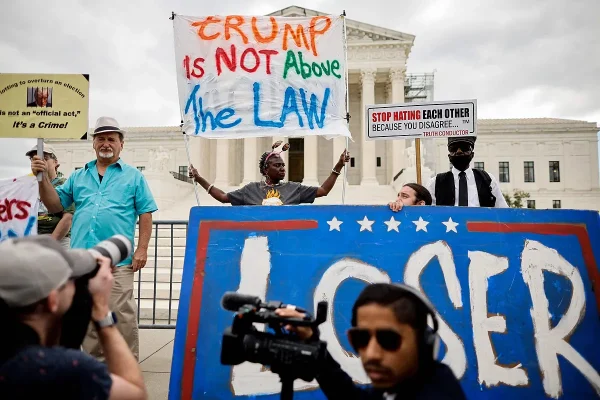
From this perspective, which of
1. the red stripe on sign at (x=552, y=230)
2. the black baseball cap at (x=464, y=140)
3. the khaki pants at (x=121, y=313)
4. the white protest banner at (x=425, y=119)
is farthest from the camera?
the white protest banner at (x=425, y=119)

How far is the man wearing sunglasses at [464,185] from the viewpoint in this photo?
119 inches

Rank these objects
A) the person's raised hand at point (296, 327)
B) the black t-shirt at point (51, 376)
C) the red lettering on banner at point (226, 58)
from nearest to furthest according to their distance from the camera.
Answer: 1. the black t-shirt at point (51, 376)
2. the person's raised hand at point (296, 327)
3. the red lettering on banner at point (226, 58)

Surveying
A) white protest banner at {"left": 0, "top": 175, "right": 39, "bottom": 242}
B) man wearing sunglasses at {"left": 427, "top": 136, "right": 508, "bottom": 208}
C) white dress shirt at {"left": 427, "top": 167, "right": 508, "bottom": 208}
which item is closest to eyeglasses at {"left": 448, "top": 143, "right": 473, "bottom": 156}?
→ man wearing sunglasses at {"left": 427, "top": 136, "right": 508, "bottom": 208}

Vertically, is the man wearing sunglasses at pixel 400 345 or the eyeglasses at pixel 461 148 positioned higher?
the eyeglasses at pixel 461 148

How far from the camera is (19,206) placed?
3.12 metres

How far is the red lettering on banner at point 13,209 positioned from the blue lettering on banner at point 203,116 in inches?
55.8

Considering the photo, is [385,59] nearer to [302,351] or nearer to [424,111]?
[424,111]

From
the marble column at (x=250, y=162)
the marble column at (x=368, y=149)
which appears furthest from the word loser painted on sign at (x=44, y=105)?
the marble column at (x=250, y=162)

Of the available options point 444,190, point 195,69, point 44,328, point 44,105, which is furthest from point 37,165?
point 444,190

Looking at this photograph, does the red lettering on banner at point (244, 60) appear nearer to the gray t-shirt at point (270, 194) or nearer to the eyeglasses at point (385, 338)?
the gray t-shirt at point (270, 194)

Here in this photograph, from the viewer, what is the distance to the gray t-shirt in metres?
3.01

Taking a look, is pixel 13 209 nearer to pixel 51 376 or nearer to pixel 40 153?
pixel 40 153

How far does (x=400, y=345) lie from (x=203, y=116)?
2862mm

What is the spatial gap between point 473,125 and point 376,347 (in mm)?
2753
